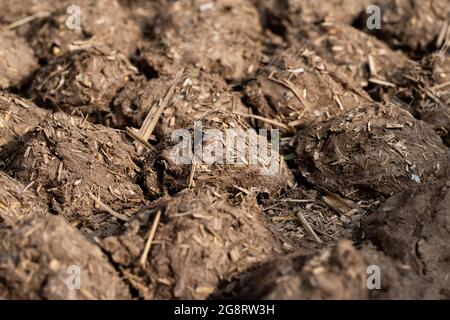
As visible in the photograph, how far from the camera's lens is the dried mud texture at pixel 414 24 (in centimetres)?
433

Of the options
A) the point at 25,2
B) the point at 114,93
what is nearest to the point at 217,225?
the point at 114,93

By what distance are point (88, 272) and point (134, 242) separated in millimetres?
227

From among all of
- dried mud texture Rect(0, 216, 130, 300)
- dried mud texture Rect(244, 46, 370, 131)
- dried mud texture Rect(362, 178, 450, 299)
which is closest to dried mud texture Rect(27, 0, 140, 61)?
dried mud texture Rect(244, 46, 370, 131)

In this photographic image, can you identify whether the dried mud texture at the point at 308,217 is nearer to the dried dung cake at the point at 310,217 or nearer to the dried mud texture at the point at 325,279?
the dried dung cake at the point at 310,217

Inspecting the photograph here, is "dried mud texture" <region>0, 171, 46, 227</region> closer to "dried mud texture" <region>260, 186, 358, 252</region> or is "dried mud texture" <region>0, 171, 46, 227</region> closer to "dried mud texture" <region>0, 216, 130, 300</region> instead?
"dried mud texture" <region>0, 216, 130, 300</region>

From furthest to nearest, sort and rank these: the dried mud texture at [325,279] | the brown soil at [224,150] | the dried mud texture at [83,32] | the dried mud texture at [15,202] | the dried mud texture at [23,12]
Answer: the dried mud texture at [23,12] < the dried mud texture at [83,32] < the dried mud texture at [15,202] < the brown soil at [224,150] < the dried mud texture at [325,279]

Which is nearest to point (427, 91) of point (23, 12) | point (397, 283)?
point (397, 283)

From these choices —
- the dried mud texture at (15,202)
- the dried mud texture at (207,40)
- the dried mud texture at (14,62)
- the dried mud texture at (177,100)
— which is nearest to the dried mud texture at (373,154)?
the dried mud texture at (177,100)

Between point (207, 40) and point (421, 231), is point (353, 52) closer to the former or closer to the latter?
point (207, 40)

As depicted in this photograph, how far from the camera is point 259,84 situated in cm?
382

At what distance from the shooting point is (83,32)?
430 cm

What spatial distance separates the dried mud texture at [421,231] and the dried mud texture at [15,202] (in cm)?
149

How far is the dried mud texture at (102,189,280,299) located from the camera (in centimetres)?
267

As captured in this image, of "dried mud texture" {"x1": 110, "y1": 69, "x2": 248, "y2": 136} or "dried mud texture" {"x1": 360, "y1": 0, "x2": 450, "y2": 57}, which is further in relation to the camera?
"dried mud texture" {"x1": 360, "y1": 0, "x2": 450, "y2": 57}
